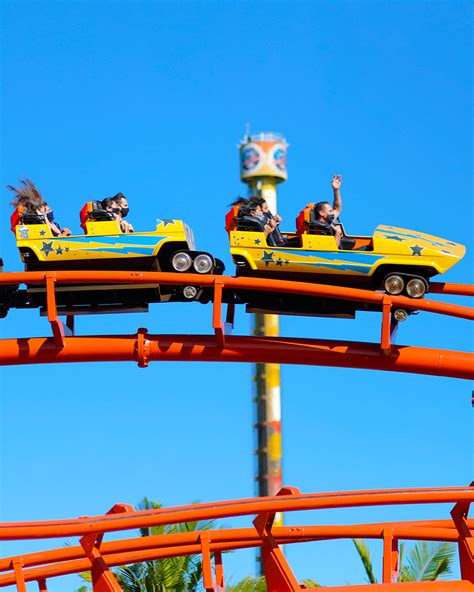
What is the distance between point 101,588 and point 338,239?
163 inches

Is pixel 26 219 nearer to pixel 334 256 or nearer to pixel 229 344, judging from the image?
pixel 229 344

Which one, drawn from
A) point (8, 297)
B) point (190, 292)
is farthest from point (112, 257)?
point (8, 297)

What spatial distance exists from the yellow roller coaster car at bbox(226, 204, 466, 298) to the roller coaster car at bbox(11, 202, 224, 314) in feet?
1.57

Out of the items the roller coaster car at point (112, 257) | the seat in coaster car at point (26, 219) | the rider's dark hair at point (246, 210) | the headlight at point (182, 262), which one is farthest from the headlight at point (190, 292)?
the seat in coaster car at point (26, 219)

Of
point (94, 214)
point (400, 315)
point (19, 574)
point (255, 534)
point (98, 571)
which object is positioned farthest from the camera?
point (94, 214)

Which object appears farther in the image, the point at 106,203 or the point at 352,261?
the point at 106,203

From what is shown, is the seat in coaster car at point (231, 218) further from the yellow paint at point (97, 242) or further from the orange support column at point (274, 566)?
the orange support column at point (274, 566)

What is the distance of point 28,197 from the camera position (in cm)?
1375

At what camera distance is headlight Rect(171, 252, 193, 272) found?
1340 cm

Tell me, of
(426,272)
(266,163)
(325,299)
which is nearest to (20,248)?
(325,299)

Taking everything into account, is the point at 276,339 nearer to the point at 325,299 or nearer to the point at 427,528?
the point at 325,299

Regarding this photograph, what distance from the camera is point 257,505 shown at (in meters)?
10.8

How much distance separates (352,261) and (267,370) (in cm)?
3323

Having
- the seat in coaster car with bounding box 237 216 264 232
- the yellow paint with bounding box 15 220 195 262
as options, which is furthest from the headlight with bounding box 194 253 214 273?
the seat in coaster car with bounding box 237 216 264 232
